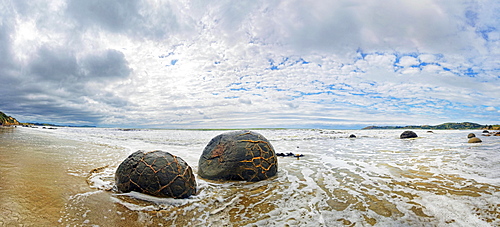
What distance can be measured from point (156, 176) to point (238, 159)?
248 cm

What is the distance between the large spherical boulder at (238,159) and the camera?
6.62 meters

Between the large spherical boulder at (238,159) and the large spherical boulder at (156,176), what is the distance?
1.47 m

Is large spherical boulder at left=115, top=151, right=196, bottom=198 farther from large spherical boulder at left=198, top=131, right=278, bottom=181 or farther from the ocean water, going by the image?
large spherical boulder at left=198, top=131, right=278, bottom=181

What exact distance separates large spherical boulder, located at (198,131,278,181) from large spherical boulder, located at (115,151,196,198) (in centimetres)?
147

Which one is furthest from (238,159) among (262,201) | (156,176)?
(156,176)

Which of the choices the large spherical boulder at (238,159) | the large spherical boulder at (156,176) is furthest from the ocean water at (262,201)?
the large spherical boulder at (238,159)

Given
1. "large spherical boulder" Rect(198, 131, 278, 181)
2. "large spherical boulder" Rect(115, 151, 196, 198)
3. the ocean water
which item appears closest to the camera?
the ocean water

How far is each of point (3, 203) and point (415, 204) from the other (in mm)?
7585

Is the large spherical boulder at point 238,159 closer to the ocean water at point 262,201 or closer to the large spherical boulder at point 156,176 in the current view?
the ocean water at point 262,201

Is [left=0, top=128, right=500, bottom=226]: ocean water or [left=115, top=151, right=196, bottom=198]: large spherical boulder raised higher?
[left=115, top=151, right=196, bottom=198]: large spherical boulder

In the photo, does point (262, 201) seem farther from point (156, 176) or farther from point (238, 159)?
point (156, 176)

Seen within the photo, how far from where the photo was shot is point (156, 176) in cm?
490

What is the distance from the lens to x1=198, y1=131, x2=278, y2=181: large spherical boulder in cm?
662

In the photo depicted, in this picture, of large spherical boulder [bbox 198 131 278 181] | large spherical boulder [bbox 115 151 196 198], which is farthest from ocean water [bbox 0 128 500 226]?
large spherical boulder [bbox 198 131 278 181]
